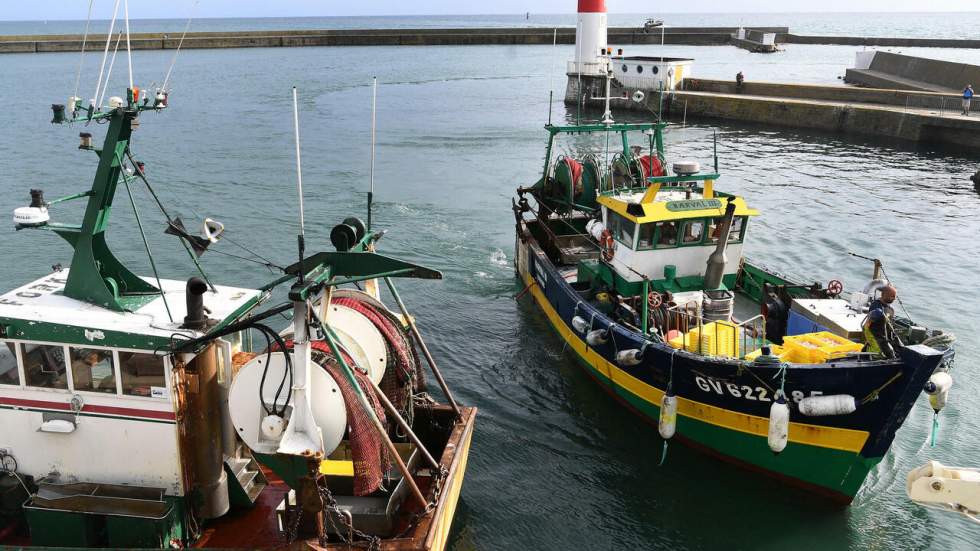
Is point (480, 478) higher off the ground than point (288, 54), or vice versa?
point (288, 54)

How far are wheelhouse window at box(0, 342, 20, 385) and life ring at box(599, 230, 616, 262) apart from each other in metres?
9.58

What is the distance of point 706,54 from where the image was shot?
9119cm

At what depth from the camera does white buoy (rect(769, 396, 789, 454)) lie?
981 centimetres

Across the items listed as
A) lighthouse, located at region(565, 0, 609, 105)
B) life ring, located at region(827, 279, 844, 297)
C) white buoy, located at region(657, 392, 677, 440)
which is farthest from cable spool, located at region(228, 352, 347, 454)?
lighthouse, located at region(565, 0, 609, 105)

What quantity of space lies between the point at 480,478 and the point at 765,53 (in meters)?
93.9

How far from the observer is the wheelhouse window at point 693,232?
44.1 ft

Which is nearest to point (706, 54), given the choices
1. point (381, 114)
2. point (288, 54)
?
point (288, 54)

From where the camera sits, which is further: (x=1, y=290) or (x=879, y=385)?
(x=1, y=290)

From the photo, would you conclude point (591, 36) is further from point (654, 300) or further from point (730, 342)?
point (730, 342)

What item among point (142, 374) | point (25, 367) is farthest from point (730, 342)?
point (25, 367)

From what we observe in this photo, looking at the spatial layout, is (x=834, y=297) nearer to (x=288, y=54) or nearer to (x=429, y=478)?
(x=429, y=478)

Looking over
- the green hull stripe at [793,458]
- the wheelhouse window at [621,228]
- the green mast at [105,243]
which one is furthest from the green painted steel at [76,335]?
the wheelhouse window at [621,228]

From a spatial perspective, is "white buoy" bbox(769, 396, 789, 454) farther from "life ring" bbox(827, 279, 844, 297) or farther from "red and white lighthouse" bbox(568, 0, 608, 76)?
"red and white lighthouse" bbox(568, 0, 608, 76)

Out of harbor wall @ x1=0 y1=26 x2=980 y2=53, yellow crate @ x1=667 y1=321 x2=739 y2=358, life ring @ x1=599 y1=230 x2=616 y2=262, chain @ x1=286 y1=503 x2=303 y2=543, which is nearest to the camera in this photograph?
chain @ x1=286 y1=503 x2=303 y2=543
